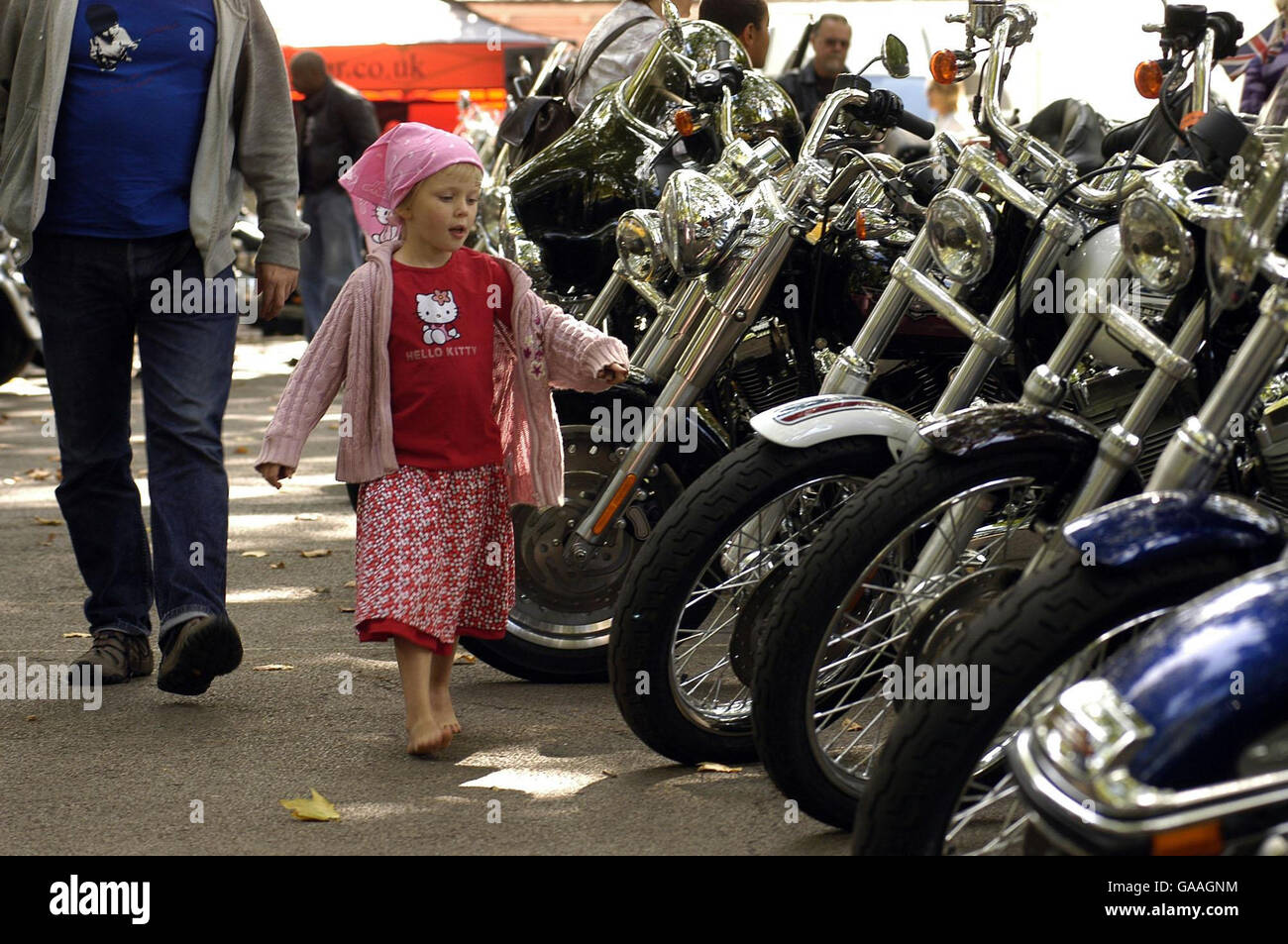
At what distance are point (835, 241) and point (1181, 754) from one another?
2.42 metres

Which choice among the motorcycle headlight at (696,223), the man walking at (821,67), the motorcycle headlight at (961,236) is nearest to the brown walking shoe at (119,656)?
the motorcycle headlight at (696,223)

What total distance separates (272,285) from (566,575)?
1.04 metres

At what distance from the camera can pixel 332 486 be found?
8.30m

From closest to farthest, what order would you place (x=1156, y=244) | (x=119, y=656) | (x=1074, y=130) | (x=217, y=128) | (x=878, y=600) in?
(x=1156, y=244), (x=878, y=600), (x=217, y=128), (x=119, y=656), (x=1074, y=130)

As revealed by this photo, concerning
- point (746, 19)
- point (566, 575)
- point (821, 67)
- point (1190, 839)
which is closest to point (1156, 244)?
point (1190, 839)

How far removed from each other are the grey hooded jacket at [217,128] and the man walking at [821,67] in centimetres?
409

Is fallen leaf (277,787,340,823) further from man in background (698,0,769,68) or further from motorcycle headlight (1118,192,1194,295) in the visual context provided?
man in background (698,0,769,68)

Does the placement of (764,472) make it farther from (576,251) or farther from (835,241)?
(576,251)

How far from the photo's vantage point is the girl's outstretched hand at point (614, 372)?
4027mm

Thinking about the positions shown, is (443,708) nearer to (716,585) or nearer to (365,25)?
(716,585)

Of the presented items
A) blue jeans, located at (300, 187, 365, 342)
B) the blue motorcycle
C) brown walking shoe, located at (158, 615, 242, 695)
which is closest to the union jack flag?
brown walking shoe, located at (158, 615, 242, 695)

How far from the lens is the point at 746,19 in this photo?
6.45 meters
